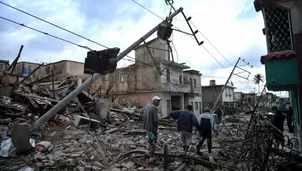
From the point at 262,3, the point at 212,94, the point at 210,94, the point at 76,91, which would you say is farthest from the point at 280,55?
the point at 210,94

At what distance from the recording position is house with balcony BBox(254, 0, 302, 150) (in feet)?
15.7

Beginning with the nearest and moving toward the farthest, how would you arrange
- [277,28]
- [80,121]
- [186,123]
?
[277,28]
[186,123]
[80,121]

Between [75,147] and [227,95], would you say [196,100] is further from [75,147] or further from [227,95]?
[75,147]

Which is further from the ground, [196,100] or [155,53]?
[155,53]

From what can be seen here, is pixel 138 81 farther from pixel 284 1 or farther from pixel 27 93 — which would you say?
pixel 284 1

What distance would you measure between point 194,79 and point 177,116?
2965 centimetres

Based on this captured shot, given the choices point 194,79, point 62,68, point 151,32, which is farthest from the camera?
point 194,79

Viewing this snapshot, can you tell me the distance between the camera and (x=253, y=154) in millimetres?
4602

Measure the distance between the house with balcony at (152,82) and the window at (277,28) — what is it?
2062 centimetres

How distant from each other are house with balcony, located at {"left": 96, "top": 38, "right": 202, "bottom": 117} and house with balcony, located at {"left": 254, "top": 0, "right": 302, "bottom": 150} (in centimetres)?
2073

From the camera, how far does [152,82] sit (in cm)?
2816

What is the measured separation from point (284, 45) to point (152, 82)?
22920mm

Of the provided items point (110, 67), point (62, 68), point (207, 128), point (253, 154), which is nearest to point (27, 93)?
point (110, 67)

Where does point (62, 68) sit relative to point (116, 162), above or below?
above
